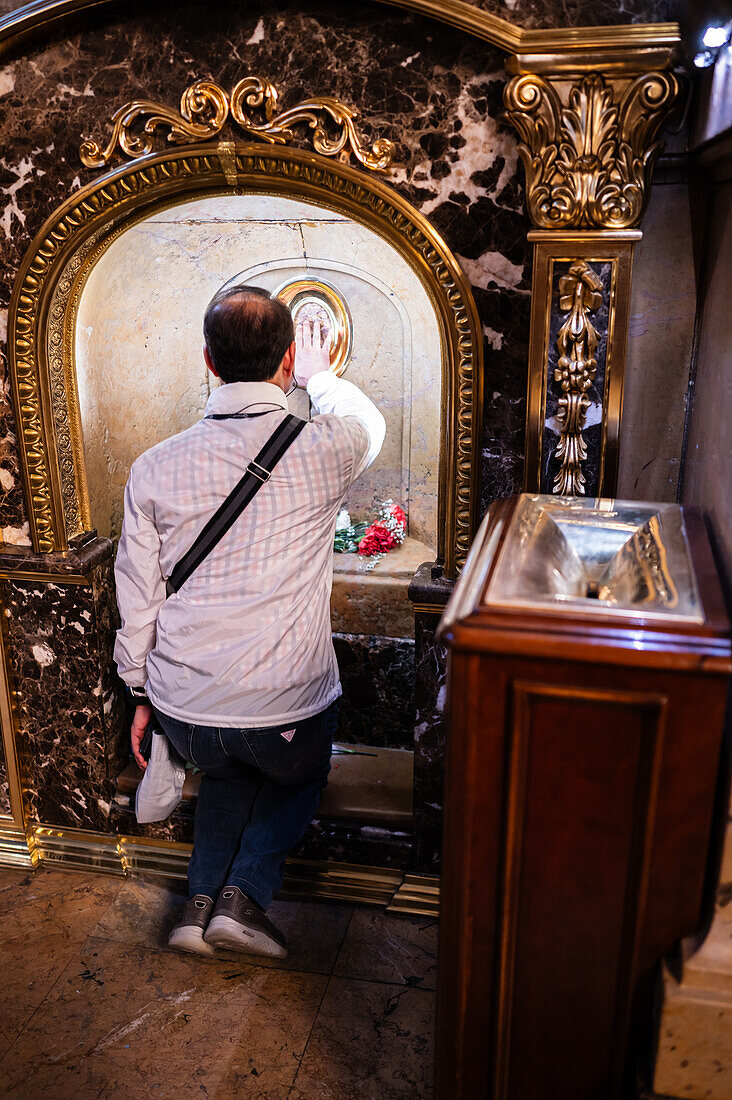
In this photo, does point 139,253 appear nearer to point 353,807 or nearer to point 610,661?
point 353,807

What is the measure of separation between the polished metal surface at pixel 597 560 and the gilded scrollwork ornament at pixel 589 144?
73cm

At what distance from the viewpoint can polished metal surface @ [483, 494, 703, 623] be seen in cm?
138

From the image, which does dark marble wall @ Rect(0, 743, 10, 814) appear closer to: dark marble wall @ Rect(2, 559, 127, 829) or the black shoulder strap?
A: dark marble wall @ Rect(2, 559, 127, 829)

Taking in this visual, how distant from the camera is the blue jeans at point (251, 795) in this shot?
2.44m

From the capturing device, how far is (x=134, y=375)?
11.6ft

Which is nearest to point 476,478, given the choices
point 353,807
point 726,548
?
point 726,548

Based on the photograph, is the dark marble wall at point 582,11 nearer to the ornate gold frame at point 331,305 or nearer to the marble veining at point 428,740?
the marble veining at point 428,740

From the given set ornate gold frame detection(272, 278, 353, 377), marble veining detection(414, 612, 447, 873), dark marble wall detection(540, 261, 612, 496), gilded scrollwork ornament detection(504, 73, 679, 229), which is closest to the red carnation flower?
ornate gold frame detection(272, 278, 353, 377)

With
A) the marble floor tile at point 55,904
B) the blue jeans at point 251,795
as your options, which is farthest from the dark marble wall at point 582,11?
the marble floor tile at point 55,904

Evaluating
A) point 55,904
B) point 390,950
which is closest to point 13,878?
point 55,904

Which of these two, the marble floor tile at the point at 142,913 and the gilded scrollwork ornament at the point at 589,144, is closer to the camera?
the gilded scrollwork ornament at the point at 589,144

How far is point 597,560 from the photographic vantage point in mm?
1754

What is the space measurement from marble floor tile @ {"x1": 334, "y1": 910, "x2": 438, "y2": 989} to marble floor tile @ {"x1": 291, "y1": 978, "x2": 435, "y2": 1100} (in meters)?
0.05

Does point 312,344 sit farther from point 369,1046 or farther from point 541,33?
point 369,1046
